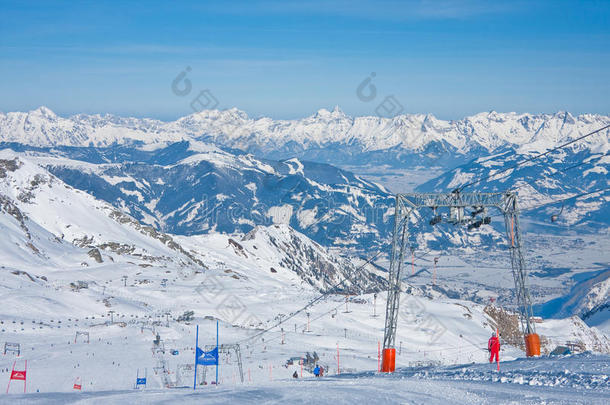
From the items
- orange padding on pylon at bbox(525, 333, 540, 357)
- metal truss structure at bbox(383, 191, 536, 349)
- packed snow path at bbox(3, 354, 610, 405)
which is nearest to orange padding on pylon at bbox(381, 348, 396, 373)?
metal truss structure at bbox(383, 191, 536, 349)

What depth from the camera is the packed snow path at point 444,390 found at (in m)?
27.9

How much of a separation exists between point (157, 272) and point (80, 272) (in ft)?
59.6

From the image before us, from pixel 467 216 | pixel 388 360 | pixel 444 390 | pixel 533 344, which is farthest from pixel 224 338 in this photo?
pixel 444 390

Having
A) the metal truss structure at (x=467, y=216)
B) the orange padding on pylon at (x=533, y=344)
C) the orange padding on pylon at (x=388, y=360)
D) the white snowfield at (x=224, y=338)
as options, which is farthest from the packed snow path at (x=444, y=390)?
the metal truss structure at (x=467, y=216)

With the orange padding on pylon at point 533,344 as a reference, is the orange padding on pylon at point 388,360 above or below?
below

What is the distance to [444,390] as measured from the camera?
30766 mm

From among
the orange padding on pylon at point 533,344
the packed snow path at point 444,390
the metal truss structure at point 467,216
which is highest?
the metal truss structure at point 467,216

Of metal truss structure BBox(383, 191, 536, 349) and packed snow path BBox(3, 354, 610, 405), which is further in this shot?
metal truss structure BBox(383, 191, 536, 349)

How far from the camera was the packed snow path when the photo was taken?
2794cm

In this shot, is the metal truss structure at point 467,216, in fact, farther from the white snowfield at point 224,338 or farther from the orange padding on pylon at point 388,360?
the white snowfield at point 224,338

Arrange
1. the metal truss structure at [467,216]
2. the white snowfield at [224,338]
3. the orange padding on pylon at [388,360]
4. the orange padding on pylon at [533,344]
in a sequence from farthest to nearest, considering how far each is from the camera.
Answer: the orange padding on pylon at [388,360]
the metal truss structure at [467,216]
the orange padding on pylon at [533,344]
the white snowfield at [224,338]

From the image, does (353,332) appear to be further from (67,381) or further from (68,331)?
(67,381)

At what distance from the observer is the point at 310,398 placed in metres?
31.7

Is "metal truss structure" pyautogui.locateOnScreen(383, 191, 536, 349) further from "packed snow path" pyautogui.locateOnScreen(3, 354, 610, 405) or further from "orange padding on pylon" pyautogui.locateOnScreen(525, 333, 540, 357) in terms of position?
"packed snow path" pyautogui.locateOnScreen(3, 354, 610, 405)
